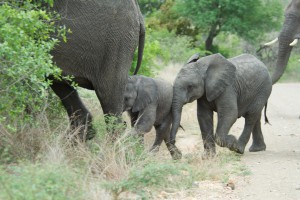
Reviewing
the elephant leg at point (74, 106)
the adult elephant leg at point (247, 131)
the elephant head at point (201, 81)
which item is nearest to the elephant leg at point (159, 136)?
the elephant head at point (201, 81)

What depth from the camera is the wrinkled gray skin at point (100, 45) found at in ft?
27.7

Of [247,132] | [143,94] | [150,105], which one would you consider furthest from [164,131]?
[247,132]

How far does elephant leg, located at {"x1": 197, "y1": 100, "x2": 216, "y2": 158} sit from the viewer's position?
10.4m

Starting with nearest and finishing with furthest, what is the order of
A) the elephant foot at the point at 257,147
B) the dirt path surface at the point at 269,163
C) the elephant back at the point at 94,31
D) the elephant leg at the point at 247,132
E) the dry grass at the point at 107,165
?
1. the dry grass at the point at 107,165
2. the dirt path surface at the point at 269,163
3. the elephant back at the point at 94,31
4. the elephant leg at the point at 247,132
5. the elephant foot at the point at 257,147

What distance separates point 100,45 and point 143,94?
67.6 inches

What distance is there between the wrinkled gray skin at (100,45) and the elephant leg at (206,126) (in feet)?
6.34

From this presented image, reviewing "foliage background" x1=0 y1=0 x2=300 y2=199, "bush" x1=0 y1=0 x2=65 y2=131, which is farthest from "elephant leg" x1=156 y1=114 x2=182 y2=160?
"bush" x1=0 y1=0 x2=65 y2=131

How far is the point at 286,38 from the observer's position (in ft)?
40.3

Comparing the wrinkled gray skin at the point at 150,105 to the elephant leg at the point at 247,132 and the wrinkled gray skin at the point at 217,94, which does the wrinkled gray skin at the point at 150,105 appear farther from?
the elephant leg at the point at 247,132

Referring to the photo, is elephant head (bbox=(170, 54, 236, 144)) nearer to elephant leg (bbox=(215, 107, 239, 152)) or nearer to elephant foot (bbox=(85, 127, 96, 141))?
elephant leg (bbox=(215, 107, 239, 152))

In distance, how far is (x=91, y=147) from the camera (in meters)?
7.95

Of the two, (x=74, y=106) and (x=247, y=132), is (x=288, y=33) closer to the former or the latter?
(x=247, y=132)

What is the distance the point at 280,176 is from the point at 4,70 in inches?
137

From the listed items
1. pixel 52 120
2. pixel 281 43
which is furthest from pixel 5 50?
pixel 281 43
